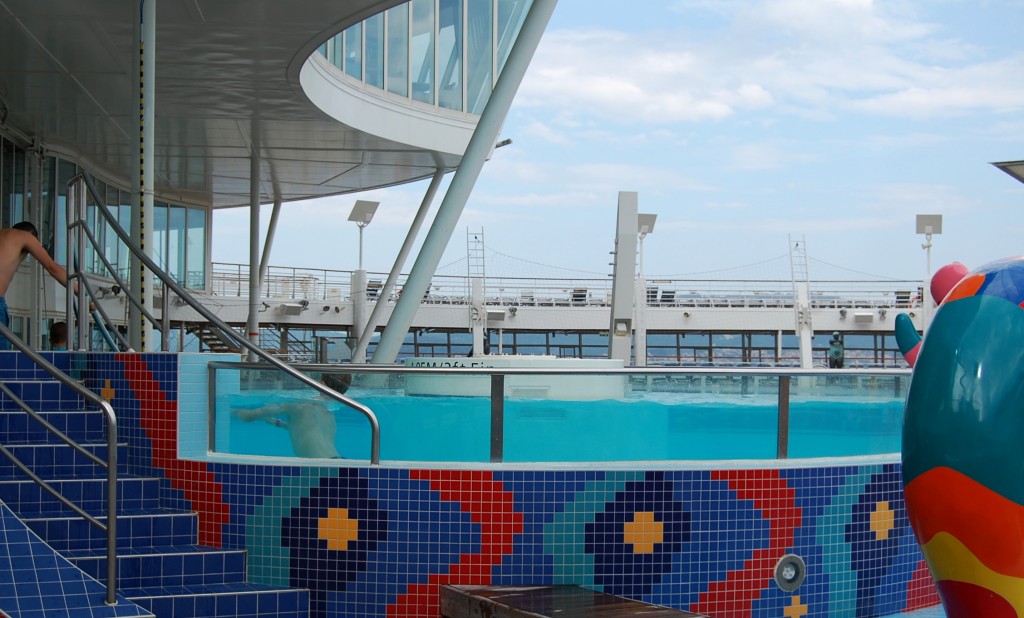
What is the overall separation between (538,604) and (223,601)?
168cm

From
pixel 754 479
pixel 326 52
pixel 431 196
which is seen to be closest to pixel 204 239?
pixel 431 196

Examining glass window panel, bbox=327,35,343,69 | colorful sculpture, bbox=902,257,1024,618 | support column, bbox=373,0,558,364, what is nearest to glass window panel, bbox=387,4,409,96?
glass window panel, bbox=327,35,343,69

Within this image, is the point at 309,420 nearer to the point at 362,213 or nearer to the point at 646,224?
the point at 362,213

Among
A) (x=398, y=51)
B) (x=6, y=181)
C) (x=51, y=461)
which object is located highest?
(x=398, y=51)

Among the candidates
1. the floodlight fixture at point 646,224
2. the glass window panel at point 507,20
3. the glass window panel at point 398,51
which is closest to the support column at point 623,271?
the glass window panel at point 398,51

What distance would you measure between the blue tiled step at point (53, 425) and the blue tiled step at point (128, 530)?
24.5 inches

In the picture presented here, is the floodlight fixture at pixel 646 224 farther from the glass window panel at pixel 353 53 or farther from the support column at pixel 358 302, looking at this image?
the glass window panel at pixel 353 53

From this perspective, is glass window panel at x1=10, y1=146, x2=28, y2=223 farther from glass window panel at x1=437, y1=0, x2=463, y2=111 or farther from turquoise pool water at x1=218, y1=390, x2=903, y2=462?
turquoise pool water at x1=218, y1=390, x2=903, y2=462

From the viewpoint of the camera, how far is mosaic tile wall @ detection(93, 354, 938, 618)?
6273 mm

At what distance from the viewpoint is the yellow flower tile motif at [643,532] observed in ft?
21.0

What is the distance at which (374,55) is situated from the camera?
54.9ft

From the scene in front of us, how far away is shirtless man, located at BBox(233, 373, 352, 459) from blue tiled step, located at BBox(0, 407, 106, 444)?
3.20 feet

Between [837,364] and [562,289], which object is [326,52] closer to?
[837,364]

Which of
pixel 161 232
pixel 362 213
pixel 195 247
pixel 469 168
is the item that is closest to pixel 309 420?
pixel 469 168
